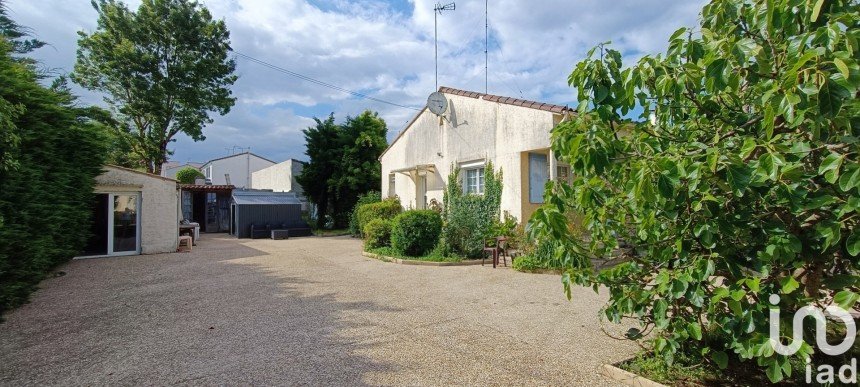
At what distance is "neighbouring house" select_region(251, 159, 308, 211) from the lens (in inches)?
1161

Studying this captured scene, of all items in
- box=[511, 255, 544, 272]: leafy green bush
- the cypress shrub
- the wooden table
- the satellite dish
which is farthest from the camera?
the wooden table

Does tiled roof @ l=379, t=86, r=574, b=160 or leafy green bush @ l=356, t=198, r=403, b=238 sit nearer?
tiled roof @ l=379, t=86, r=574, b=160

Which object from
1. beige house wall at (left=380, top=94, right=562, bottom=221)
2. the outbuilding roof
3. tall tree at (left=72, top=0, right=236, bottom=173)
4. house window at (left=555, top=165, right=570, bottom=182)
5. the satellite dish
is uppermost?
tall tree at (left=72, top=0, right=236, bottom=173)

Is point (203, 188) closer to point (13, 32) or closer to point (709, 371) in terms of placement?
point (13, 32)

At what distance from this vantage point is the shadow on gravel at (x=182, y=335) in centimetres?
403

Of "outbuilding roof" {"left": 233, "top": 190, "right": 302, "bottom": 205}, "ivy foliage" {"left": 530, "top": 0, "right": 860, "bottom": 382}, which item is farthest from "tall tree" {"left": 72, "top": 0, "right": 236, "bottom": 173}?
"ivy foliage" {"left": 530, "top": 0, "right": 860, "bottom": 382}

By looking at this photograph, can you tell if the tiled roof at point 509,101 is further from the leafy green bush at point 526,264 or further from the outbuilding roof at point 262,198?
the outbuilding roof at point 262,198

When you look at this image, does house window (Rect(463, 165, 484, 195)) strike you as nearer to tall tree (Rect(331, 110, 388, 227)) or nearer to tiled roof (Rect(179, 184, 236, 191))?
tall tree (Rect(331, 110, 388, 227))

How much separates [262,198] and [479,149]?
14.9m

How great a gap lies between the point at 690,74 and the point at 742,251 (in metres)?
1.34

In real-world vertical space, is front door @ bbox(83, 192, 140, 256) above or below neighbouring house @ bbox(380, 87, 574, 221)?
below

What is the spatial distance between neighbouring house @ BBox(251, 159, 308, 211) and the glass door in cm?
1297

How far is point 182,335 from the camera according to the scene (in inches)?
206

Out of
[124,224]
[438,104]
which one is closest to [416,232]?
[438,104]
